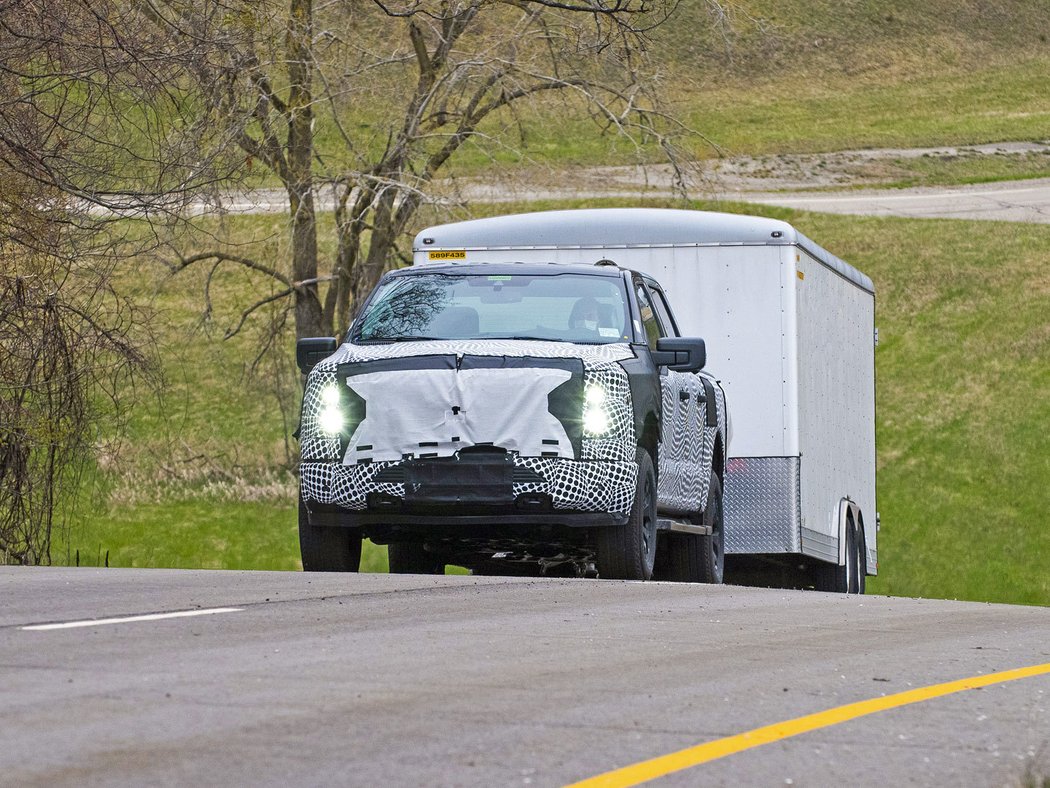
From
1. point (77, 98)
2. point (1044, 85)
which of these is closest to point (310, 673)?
point (77, 98)

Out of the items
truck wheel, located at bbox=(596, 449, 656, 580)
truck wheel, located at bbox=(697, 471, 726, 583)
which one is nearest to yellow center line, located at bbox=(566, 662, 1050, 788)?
truck wheel, located at bbox=(596, 449, 656, 580)

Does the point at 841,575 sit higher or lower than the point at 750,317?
lower

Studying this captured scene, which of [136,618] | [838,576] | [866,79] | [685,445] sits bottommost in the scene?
[838,576]

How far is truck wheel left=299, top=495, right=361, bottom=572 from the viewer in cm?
1359

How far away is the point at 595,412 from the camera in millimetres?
12891

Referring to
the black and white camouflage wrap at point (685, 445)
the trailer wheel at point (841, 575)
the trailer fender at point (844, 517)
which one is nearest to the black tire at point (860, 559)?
the trailer fender at point (844, 517)

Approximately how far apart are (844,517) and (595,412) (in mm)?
6785

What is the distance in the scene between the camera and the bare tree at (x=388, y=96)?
24375 mm

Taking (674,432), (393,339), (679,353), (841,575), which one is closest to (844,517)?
(841,575)

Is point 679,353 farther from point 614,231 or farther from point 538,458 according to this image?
point 614,231

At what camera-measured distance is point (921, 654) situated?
9812mm

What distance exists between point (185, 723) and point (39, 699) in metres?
0.71

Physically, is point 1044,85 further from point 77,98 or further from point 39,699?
point 39,699

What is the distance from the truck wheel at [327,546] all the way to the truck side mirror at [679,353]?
245cm
